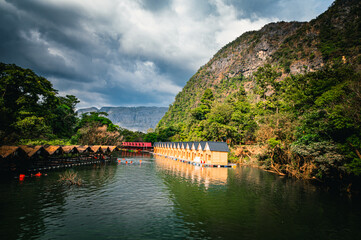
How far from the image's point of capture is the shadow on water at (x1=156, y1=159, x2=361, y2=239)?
11.1 metres

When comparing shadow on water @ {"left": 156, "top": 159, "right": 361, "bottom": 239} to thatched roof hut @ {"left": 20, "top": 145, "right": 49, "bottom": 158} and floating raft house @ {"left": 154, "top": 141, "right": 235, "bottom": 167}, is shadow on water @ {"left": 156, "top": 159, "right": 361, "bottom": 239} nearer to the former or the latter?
thatched roof hut @ {"left": 20, "top": 145, "right": 49, "bottom": 158}

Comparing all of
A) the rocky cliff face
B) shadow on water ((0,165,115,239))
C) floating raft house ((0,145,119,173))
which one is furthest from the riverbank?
floating raft house ((0,145,119,173))

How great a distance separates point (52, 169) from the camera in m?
30.8

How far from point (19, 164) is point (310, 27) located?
13899 cm

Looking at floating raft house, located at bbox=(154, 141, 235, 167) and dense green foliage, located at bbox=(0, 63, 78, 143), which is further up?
dense green foliage, located at bbox=(0, 63, 78, 143)

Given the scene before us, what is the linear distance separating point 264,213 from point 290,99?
27.6 metres

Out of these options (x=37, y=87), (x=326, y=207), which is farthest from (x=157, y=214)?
(x=37, y=87)

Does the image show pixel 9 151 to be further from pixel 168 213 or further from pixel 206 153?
pixel 206 153

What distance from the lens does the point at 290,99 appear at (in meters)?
35.5

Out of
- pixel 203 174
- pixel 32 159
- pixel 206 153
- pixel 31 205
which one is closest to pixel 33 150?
pixel 32 159

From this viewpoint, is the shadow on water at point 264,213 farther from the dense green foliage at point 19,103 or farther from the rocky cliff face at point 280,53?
the rocky cliff face at point 280,53

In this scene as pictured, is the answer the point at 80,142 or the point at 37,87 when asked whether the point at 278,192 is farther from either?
the point at 80,142

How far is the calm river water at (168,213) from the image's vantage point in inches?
415

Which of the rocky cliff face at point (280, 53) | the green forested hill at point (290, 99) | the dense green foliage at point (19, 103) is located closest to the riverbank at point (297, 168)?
the green forested hill at point (290, 99)
